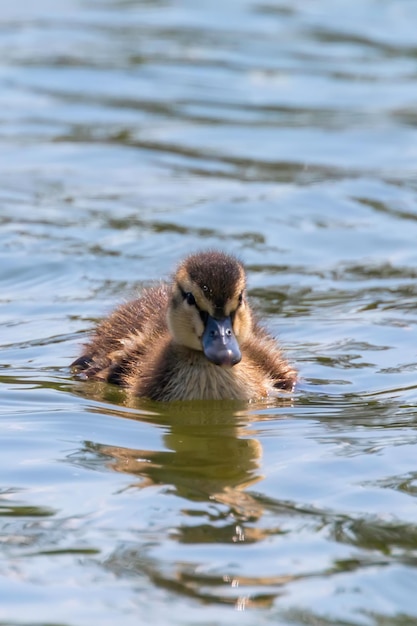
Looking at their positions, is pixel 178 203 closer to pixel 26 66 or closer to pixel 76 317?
pixel 76 317

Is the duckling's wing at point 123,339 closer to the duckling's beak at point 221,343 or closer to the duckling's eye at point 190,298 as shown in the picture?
the duckling's eye at point 190,298

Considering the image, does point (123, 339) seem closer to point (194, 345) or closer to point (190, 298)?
point (194, 345)

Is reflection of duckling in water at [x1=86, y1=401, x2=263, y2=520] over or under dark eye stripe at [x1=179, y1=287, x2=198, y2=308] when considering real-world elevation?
under

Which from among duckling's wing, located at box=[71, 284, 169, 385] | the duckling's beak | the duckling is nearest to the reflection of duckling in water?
the duckling

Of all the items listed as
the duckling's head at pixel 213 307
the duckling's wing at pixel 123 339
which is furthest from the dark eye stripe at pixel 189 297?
the duckling's wing at pixel 123 339

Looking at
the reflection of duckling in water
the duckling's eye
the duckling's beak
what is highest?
the duckling's eye

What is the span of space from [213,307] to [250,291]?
8.70ft

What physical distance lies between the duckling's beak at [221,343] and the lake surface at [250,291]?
308 millimetres

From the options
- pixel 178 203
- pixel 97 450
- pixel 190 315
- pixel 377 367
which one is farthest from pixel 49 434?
pixel 178 203

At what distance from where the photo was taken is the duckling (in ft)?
22.0

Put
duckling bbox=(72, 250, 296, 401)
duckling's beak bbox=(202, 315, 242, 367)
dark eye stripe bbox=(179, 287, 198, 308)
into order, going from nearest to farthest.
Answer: duckling's beak bbox=(202, 315, 242, 367), duckling bbox=(72, 250, 296, 401), dark eye stripe bbox=(179, 287, 198, 308)

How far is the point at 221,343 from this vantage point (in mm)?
6602

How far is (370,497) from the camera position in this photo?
17.7ft

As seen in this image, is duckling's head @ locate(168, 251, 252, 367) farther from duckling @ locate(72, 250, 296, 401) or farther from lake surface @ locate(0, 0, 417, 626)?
lake surface @ locate(0, 0, 417, 626)
